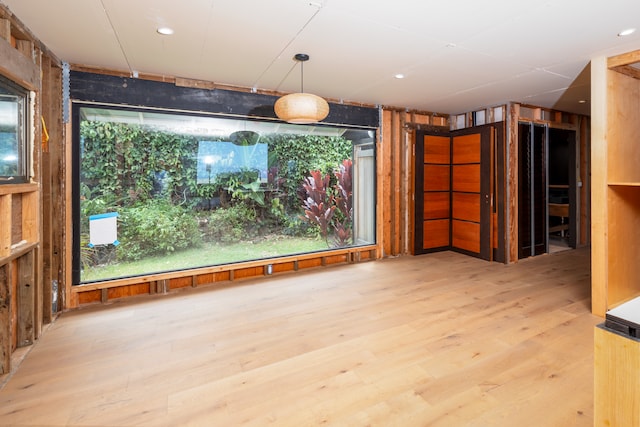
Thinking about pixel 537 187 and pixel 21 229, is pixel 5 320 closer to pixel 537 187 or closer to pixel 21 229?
pixel 21 229

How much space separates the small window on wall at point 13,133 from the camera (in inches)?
92.3

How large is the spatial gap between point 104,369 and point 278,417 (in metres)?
1.40

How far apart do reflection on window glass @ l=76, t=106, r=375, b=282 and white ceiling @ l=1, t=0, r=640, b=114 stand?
2.33 feet

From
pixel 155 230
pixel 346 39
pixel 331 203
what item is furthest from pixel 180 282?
pixel 346 39

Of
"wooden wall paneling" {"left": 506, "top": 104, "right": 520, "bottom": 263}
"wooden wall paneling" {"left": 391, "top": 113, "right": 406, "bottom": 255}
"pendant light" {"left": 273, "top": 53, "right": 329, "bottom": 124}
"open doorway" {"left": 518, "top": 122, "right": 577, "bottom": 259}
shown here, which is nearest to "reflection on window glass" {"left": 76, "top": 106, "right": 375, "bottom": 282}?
"wooden wall paneling" {"left": 391, "top": 113, "right": 406, "bottom": 255}

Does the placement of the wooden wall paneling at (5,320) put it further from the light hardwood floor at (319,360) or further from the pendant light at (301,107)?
the pendant light at (301,107)

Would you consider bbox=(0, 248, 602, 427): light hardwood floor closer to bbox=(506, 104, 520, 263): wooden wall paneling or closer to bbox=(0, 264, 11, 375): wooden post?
bbox=(0, 264, 11, 375): wooden post

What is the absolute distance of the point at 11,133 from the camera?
2.47m

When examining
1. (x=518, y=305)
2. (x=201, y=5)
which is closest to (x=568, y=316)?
(x=518, y=305)

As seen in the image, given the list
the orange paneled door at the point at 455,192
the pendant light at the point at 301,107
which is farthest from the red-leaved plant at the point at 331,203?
the pendant light at the point at 301,107

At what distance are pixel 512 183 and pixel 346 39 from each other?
3834 millimetres

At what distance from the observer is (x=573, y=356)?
2473 millimetres

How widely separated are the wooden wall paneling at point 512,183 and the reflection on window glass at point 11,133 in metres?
5.87

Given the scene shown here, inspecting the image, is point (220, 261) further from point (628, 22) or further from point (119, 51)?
point (628, 22)
